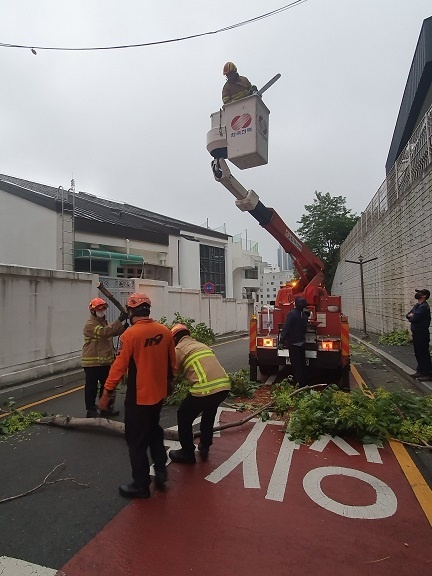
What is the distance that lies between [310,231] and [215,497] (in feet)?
116

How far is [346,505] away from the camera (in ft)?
9.96

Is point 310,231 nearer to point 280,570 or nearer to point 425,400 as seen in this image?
point 425,400

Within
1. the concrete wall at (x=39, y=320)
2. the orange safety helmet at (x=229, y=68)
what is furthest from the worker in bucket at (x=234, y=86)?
the concrete wall at (x=39, y=320)

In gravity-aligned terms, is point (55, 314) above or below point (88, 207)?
below

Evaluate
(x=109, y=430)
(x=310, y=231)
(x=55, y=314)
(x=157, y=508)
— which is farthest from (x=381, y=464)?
(x=310, y=231)

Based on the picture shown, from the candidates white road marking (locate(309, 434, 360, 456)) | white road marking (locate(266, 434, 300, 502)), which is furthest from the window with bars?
white road marking (locate(266, 434, 300, 502))

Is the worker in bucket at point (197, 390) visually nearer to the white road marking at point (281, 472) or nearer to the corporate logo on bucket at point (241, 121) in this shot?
the white road marking at point (281, 472)

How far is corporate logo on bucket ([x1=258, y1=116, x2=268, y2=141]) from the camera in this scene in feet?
16.7

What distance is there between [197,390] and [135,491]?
3.31ft

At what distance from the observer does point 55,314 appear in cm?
834

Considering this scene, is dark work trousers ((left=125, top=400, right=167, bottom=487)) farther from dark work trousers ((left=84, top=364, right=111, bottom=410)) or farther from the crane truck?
the crane truck

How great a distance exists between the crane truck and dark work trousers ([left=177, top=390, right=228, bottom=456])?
10.9 feet

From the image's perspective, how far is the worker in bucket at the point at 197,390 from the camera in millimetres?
3627

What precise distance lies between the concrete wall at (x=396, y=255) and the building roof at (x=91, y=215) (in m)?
15.8
